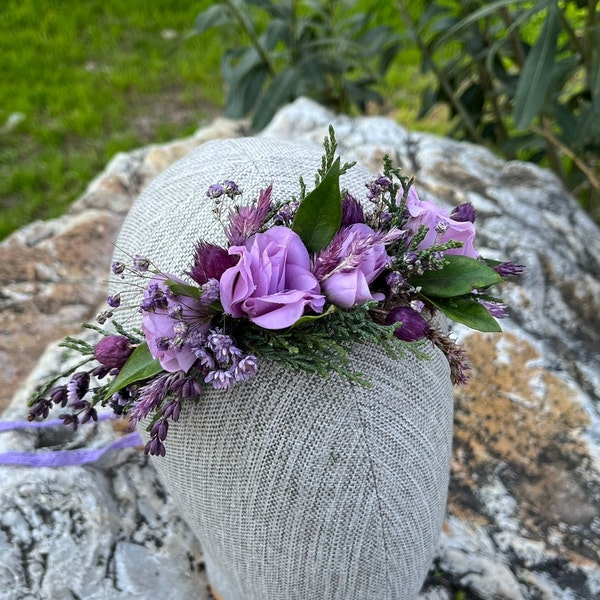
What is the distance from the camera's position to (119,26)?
4.93 m

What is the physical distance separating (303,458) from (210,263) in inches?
13.5

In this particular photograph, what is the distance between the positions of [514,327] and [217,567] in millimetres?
1201

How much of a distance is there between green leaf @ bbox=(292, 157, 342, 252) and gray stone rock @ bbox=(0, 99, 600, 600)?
101 centimetres

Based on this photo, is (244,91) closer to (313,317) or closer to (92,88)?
(92,88)

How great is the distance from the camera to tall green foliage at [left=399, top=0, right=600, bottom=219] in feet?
6.90

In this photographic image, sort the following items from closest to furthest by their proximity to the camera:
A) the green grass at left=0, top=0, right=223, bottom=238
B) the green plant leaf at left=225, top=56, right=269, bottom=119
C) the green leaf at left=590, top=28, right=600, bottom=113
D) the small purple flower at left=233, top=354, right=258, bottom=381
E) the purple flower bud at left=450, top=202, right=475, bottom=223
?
the small purple flower at left=233, top=354, right=258, bottom=381, the purple flower bud at left=450, top=202, right=475, bottom=223, the green leaf at left=590, top=28, right=600, bottom=113, the green plant leaf at left=225, top=56, right=269, bottom=119, the green grass at left=0, top=0, right=223, bottom=238

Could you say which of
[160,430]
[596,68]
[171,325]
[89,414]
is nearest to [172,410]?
[160,430]

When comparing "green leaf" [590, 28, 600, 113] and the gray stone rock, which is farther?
"green leaf" [590, 28, 600, 113]

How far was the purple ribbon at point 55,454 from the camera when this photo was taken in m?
1.61

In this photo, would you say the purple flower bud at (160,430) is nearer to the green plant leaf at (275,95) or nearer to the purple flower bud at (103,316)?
the purple flower bud at (103,316)

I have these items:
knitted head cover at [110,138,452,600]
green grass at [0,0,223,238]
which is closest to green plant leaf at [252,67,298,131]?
green grass at [0,0,223,238]

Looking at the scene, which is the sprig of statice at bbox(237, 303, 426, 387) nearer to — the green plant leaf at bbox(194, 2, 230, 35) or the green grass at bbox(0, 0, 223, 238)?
the green plant leaf at bbox(194, 2, 230, 35)

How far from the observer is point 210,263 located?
0.95 metres

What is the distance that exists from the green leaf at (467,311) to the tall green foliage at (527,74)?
1.28 metres
